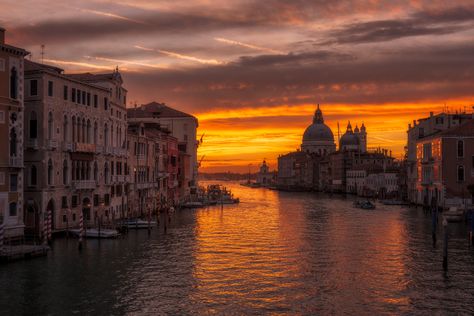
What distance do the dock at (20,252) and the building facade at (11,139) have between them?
2.83 meters

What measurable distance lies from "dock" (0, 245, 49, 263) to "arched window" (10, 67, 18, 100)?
28.4 ft

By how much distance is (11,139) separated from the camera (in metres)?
34.3

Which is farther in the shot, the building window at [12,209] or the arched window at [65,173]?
the arched window at [65,173]

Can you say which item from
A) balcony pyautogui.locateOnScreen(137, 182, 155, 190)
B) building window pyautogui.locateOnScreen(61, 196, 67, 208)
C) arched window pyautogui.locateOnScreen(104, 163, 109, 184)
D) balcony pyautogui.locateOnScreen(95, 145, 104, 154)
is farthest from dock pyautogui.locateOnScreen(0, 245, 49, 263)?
balcony pyautogui.locateOnScreen(137, 182, 155, 190)

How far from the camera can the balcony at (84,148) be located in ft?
134

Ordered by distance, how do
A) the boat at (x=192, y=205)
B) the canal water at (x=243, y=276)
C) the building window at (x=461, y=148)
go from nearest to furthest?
1. the canal water at (x=243, y=276)
2. the building window at (x=461, y=148)
3. the boat at (x=192, y=205)

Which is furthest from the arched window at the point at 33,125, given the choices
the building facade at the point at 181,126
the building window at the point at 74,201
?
the building facade at the point at 181,126

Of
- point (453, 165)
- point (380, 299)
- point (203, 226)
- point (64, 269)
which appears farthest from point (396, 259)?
point (453, 165)

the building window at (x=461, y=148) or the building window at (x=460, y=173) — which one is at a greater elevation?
the building window at (x=461, y=148)

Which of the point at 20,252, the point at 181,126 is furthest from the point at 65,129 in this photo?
the point at 181,126

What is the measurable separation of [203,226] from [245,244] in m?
12.8

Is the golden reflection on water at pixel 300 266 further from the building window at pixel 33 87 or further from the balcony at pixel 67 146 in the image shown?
the building window at pixel 33 87

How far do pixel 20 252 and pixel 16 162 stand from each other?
6.48 meters

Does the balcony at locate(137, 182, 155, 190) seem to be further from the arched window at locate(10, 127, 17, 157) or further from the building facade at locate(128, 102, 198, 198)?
the building facade at locate(128, 102, 198, 198)
